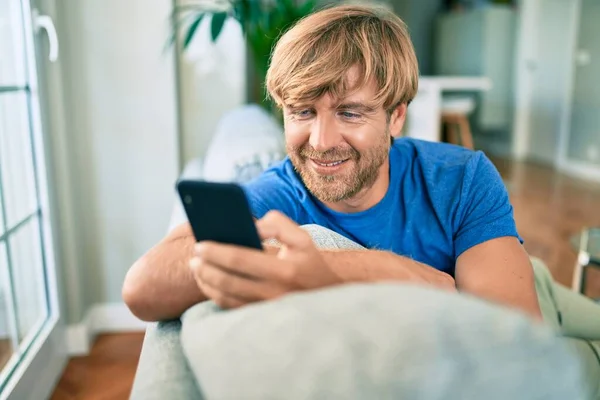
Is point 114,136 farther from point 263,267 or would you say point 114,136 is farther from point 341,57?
point 263,267

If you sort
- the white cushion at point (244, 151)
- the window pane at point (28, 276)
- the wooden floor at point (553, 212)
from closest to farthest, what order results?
the white cushion at point (244, 151) → the window pane at point (28, 276) → the wooden floor at point (553, 212)

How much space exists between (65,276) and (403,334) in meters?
1.93

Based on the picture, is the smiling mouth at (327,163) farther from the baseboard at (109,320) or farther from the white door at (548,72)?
the white door at (548,72)

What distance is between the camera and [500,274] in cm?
95

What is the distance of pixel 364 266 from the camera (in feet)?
2.41

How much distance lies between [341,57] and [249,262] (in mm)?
525

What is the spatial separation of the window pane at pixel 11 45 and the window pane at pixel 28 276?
445mm

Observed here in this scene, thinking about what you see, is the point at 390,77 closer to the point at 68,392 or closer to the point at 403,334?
the point at 403,334

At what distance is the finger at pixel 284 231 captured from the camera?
609 mm

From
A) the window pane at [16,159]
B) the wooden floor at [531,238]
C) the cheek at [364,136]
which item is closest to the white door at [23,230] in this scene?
the window pane at [16,159]

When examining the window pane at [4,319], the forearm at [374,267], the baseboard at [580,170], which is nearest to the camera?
the forearm at [374,267]

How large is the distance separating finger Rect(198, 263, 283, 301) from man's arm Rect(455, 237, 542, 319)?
1.40 ft

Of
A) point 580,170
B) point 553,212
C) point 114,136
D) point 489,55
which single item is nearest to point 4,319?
point 114,136

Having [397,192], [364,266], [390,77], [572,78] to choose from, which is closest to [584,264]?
[397,192]
